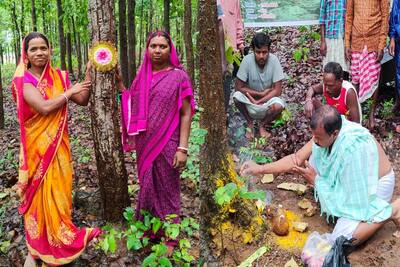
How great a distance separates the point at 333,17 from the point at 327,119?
2780 millimetres

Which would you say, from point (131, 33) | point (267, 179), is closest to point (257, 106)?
point (267, 179)

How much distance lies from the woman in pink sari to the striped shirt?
3015 mm

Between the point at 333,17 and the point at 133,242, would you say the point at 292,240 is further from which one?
the point at 333,17

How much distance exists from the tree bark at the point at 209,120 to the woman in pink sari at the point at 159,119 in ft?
0.52

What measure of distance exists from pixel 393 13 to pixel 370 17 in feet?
1.44

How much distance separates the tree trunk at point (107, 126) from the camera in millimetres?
3426

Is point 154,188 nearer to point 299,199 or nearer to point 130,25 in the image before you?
point 299,199

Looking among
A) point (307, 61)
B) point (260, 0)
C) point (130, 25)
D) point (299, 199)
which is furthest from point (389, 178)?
point (130, 25)

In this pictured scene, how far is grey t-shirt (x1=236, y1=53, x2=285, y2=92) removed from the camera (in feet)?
18.3

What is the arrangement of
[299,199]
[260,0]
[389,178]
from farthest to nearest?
[260,0] < [299,199] < [389,178]

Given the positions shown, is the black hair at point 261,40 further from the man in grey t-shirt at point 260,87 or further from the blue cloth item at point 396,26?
the blue cloth item at point 396,26

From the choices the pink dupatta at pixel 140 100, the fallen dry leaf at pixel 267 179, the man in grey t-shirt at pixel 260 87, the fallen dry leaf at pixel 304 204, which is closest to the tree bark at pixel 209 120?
the pink dupatta at pixel 140 100

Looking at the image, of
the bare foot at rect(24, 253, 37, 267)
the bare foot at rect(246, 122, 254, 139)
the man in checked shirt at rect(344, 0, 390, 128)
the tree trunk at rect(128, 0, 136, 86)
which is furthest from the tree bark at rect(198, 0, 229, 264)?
the tree trunk at rect(128, 0, 136, 86)

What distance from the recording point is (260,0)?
20.2ft
